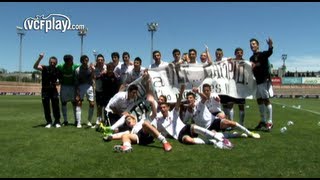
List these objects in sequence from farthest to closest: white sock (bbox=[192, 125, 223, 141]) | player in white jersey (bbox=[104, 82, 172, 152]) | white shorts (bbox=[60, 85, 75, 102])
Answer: white shorts (bbox=[60, 85, 75, 102])
white sock (bbox=[192, 125, 223, 141])
player in white jersey (bbox=[104, 82, 172, 152])

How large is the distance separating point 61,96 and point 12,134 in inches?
98.0

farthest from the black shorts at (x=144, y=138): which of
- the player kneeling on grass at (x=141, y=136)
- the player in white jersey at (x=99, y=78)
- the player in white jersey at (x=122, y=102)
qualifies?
the player in white jersey at (x=99, y=78)

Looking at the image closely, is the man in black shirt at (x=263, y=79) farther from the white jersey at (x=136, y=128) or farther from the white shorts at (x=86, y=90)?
the white shorts at (x=86, y=90)

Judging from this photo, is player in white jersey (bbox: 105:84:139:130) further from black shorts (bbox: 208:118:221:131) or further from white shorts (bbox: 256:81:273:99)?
white shorts (bbox: 256:81:273:99)

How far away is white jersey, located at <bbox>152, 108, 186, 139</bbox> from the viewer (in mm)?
9203

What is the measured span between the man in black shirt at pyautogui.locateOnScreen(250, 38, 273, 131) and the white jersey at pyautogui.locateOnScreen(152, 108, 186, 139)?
3.38 metres

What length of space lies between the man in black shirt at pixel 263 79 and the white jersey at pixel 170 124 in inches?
133

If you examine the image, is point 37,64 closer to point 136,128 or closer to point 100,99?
point 100,99

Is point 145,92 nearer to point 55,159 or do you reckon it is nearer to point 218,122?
point 218,122

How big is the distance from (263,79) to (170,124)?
3.80m

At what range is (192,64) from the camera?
39.6 ft

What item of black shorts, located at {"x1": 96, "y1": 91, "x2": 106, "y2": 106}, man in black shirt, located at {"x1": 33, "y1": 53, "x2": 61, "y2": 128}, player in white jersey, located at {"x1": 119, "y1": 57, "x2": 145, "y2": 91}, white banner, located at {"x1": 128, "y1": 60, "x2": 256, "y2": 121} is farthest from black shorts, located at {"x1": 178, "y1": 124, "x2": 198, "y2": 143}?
man in black shirt, located at {"x1": 33, "y1": 53, "x2": 61, "y2": 128}

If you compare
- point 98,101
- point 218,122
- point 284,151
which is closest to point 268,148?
point 284,151

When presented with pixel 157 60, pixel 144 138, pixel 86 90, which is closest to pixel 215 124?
pixel 144 138
